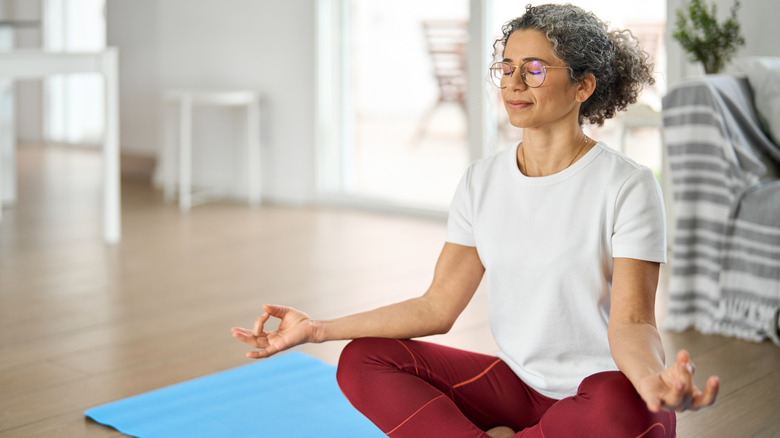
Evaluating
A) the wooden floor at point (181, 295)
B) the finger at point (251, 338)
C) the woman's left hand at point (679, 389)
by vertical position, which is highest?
the woman's left hand at point (679, 389)

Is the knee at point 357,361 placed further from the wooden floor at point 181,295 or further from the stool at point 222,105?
the stool at point 222,105

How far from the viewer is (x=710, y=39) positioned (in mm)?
3256

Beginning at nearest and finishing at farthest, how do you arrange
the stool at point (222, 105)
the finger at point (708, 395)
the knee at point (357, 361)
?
the finger at point (708, 395)
the knee at point (357, 361)
the stool at point (222, 105)

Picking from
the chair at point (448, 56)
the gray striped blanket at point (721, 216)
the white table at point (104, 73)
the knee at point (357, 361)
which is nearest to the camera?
the knee at point (357, 361)

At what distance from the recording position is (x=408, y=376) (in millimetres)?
1441

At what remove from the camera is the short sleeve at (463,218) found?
1519 mm

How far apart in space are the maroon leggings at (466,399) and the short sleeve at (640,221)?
0.60 ft

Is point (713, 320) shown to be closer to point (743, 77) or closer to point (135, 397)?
point (743, 77)

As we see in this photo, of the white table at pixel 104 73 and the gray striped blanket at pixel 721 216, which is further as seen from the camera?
the white table at pixel 104 73

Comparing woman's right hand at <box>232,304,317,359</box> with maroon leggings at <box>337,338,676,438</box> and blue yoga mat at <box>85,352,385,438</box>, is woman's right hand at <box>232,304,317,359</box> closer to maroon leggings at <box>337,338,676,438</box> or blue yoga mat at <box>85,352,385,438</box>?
maroon leggings at <box>337,338,676,438</box>

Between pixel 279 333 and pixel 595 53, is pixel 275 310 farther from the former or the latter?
pixel 595 53

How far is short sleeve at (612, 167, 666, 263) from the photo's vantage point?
130cm

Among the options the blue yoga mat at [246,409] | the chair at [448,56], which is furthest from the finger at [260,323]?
the chair at [448,56]

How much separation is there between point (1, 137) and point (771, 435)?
407 cm
